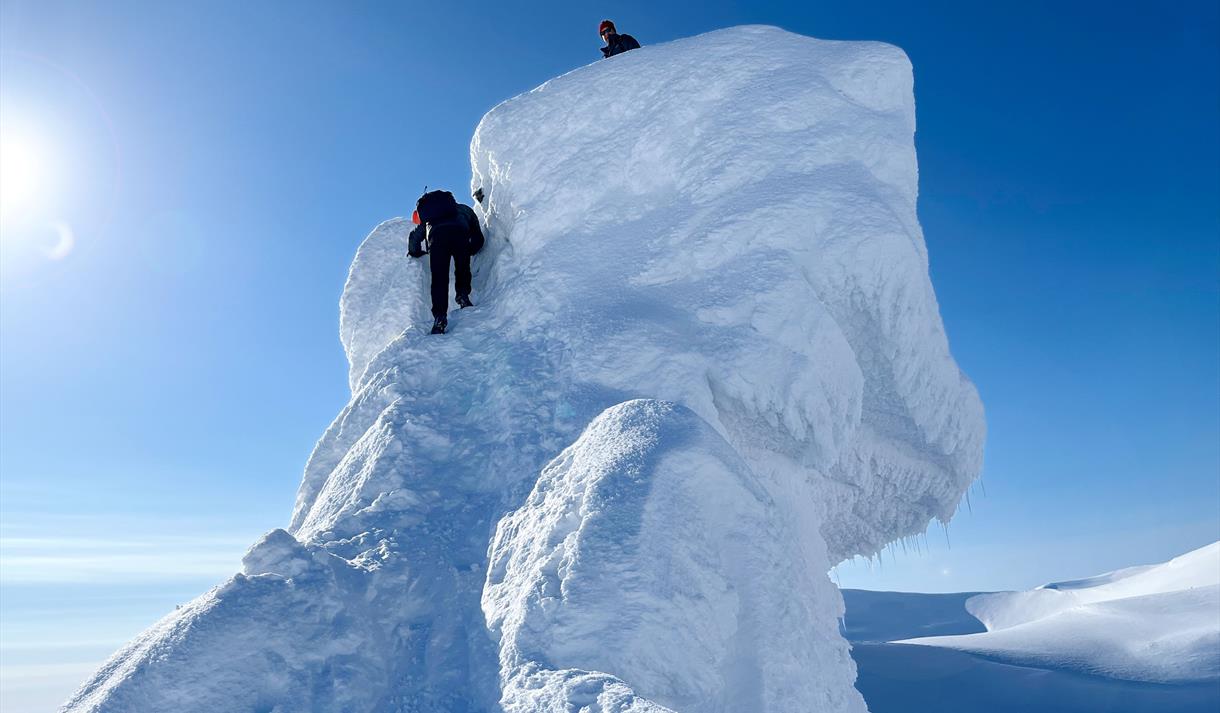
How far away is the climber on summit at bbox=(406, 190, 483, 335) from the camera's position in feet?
20.7

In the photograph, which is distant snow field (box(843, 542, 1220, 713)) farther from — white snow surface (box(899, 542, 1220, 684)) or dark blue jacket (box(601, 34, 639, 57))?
dark blue jacket (box(601, 34, 639, 57))

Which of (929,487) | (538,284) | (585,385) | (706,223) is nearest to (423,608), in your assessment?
(585,385)

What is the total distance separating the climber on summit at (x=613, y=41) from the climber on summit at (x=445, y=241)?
3106 millimetres

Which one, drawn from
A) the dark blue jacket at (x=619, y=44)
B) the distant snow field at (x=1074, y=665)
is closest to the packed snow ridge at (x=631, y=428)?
the dark blue jacket at (x=619, y=44)

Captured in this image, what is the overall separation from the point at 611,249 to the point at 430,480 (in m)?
2.38

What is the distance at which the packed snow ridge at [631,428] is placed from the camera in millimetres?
3443

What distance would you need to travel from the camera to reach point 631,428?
4.17 m

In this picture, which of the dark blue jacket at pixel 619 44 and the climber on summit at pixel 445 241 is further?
the dark blue jacket at pixel 619 44

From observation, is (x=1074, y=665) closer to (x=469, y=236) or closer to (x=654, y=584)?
(x=654, y=584)

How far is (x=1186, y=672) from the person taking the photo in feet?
36.9

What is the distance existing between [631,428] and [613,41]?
602 centimetres

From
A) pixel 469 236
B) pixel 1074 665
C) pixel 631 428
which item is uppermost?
pixel 469 236

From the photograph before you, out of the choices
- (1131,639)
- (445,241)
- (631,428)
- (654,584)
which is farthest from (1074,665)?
(445,241)

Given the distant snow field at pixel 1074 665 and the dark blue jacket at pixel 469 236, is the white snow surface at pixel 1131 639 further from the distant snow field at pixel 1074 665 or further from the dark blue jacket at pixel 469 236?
the dark blue jacket at pixel 469 236
